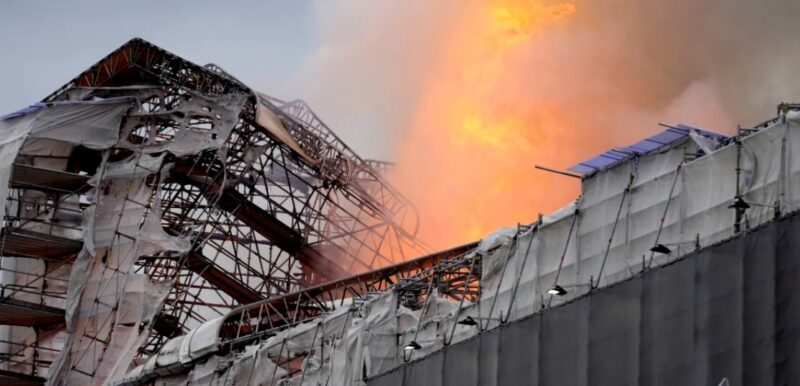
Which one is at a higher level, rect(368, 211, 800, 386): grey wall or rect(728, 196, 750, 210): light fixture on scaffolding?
rect(728, 196, 750, 210): light fixture on scaffolding

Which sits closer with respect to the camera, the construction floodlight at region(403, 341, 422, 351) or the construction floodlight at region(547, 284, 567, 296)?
the construction floodlight at region(547, 284, 567, 296)

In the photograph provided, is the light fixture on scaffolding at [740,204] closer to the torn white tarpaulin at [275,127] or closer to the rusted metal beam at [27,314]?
the torn white tarpaulin at [275,127]

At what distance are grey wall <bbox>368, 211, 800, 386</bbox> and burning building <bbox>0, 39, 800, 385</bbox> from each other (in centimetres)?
5

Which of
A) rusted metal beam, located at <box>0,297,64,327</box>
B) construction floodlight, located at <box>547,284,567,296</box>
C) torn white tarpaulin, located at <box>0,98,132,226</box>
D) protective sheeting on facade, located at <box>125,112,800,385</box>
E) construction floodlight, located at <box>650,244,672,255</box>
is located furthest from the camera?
torn white tarpaulin, located at <box>0,98,132,226</box>

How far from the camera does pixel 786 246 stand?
126 feet

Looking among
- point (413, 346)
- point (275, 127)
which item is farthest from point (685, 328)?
point (275, 127)

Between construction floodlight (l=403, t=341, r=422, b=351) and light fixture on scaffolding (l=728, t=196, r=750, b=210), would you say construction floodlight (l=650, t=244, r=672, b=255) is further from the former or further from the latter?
construction floodlight (l=403, t=341, r=422, b=351)

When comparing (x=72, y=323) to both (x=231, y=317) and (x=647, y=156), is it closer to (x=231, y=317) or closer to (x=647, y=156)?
(x=231, y=317)

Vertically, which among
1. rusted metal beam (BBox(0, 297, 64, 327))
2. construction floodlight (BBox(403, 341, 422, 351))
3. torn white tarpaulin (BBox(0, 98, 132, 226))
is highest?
torn white tarpaulin (BBox(0, 98, 132, 226))

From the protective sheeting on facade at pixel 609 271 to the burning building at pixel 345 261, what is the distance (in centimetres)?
7

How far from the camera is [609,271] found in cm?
4484

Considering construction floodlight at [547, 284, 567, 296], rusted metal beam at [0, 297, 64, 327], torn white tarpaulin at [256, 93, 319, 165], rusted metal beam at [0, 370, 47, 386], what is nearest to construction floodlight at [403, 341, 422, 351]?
construction floodlight at [547, 284, 567, 296]

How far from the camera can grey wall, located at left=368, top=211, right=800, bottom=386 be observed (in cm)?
3806

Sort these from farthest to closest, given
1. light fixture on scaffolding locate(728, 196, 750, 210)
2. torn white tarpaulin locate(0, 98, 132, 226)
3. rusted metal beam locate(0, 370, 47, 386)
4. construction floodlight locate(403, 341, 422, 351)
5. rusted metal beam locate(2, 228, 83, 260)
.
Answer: torn white tarpaulin locate(0, 98, 132, 226), rusted metal beam locate(2, 228, 83, 260), rusted metal beam locate(0, 370, 47, 386), construction floodlight locate(403, 341, 422, 351), light fixture on scaffolding locate(728, 196, 750, 210)
